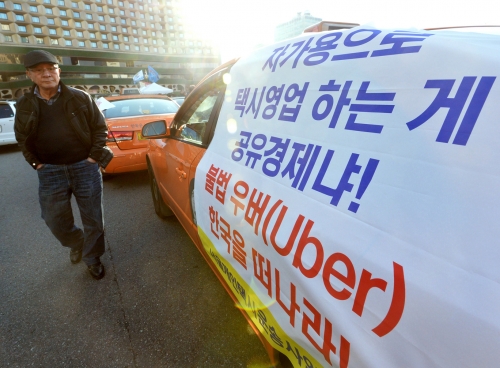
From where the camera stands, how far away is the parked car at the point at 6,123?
8633 millimetres

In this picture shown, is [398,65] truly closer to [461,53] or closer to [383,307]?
[461,53]

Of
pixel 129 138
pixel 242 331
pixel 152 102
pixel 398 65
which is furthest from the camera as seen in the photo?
pixel 152 102

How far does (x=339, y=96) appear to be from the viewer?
3.47 ft

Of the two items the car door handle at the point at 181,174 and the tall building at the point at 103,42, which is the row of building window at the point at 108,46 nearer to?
the tall building at the point at 103,42

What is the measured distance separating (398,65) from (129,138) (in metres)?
4.55

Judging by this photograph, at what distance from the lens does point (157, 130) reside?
2680 mm

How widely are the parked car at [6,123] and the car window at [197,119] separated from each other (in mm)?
8899

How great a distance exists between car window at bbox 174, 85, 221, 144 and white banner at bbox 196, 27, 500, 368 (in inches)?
30.2

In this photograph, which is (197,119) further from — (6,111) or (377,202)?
(6,111)

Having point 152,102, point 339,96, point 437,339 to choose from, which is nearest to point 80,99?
point 339,96

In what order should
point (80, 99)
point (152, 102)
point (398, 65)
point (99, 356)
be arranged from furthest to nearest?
1. point (152, 102)
2. point (80, 99)
3. point (99, 356)
4. point (398, 65)

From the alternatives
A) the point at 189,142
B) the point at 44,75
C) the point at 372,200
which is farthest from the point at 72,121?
the point at 372,200

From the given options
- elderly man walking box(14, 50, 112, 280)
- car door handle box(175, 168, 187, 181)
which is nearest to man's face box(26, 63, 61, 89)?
elderly man walking box(14, 50, 112, 280)

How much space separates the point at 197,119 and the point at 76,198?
→ 1.35 meters
